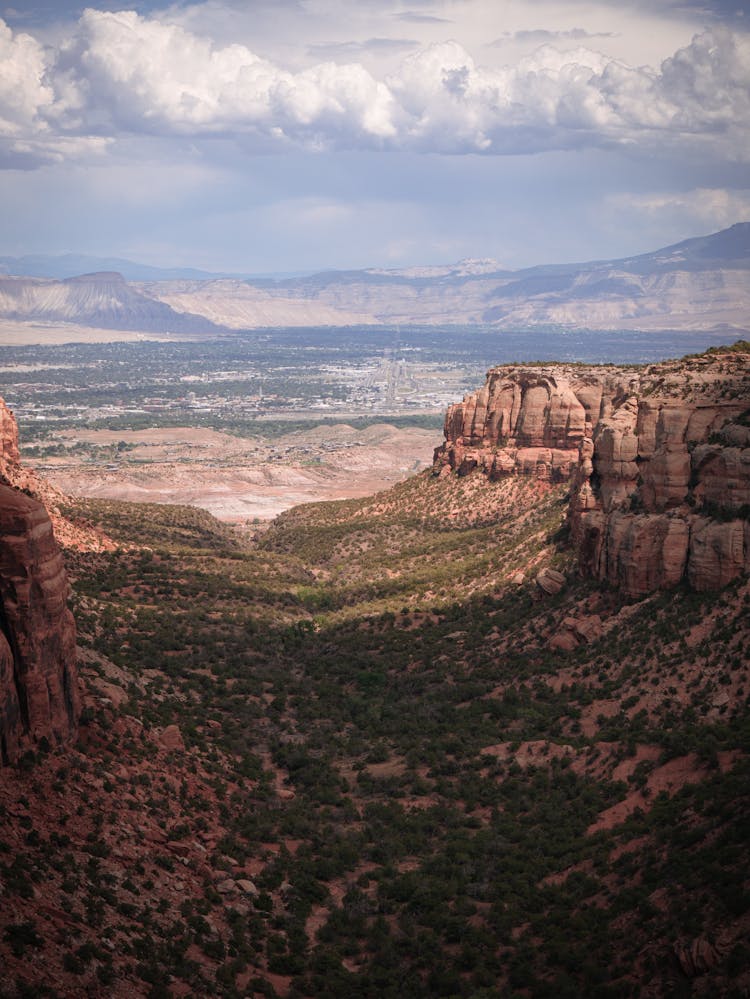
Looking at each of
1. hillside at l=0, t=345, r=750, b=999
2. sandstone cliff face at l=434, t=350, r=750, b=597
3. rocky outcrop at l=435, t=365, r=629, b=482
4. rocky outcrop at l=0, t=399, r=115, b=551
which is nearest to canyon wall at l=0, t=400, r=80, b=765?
hillside at l=0, t=345, r=750, b=999

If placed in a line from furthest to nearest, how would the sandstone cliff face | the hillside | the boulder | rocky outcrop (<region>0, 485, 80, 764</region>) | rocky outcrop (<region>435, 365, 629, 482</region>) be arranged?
rocky outcrop (<region>435, 365, 629, 482</region>) → the boulder → the sandstone cliff face → rocky outcrop (<region>0, 485, 80, 764</region>) → the hillside

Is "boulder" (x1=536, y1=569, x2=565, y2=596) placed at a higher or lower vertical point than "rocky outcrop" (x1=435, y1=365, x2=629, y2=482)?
lower

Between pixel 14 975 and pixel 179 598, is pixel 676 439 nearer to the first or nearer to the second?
pixel 179 598

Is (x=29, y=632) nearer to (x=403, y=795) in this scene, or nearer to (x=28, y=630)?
(x=28, y=630)

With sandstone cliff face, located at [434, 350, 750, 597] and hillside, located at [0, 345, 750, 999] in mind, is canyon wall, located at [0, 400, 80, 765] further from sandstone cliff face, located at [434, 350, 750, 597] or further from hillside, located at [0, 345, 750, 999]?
sandstone cliff face, located at [434, 350, 750, 597]

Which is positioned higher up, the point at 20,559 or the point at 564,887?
the point at 20,559

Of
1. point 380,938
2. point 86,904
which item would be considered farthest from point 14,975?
point 380,938

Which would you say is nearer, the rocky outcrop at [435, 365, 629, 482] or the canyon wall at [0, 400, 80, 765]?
the canyon wall at [0, 400, 80, 765]

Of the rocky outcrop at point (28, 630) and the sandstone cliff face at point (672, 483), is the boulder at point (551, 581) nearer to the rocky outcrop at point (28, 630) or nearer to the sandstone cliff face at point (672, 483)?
the sandstone cliff face at point (672, 483)

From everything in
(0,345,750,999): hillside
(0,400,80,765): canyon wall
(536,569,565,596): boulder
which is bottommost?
(0,345,750,999): hillside
